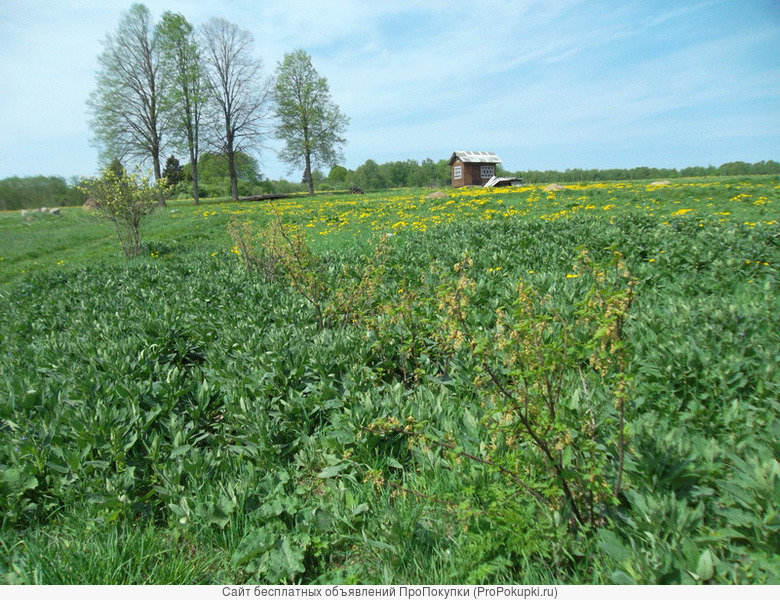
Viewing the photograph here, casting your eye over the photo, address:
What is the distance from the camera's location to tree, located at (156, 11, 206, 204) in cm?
3519

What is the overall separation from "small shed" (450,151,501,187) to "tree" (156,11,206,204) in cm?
2795

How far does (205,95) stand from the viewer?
37344mm

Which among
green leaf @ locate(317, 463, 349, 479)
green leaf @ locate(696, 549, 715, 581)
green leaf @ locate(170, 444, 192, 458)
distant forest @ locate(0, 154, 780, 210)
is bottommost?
green leaf @ locate(317, 463, 349, 479)

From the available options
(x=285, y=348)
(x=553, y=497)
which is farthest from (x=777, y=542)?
(x=285, y=348)

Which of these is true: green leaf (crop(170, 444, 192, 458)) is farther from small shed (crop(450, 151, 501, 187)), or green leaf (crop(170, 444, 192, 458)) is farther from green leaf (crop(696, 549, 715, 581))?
small shed (crop(450, 151, 501, 187))

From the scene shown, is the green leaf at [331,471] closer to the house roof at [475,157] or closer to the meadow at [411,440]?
the meadow at [411,440]

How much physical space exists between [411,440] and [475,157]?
51.6 metres

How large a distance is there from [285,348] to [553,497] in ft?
8.89

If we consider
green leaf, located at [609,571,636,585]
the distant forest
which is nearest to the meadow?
green leaf, located at [609,571,636,585]

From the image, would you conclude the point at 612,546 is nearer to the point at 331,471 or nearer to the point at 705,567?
the point at 705,567

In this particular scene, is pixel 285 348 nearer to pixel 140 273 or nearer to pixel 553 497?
pixel 553 497

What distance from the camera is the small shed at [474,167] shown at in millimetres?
48438

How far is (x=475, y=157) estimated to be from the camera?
4950cm

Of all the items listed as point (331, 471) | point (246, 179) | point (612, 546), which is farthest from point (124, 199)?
point (246, 179)
